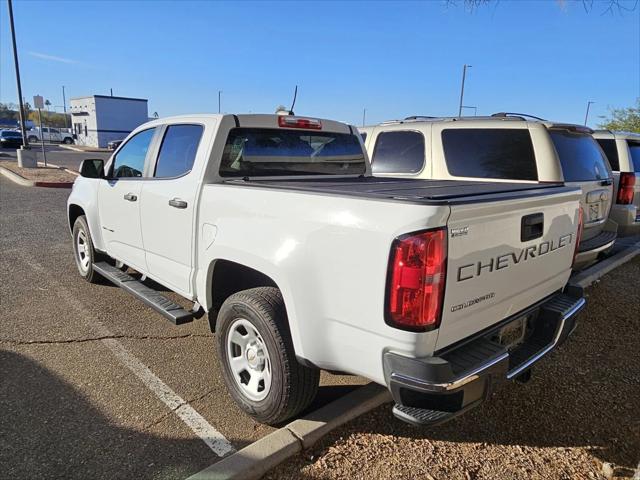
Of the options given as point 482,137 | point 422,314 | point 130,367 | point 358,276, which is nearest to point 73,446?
point 130,367

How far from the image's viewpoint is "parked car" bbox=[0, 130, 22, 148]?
122 ft

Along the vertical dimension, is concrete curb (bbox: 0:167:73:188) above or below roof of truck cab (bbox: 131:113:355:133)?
below

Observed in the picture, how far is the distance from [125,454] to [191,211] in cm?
160

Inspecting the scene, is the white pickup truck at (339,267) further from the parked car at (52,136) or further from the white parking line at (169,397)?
the parked car at (52,136)

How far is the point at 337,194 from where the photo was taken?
2.35 metres

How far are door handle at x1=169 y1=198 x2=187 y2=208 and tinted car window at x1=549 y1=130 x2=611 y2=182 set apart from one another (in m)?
3.73

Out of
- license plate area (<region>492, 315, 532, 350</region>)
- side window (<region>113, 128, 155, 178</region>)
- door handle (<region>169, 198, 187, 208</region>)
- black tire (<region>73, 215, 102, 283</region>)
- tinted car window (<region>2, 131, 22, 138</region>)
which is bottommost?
black tire (<region>73, 215, 102, 283</region>)

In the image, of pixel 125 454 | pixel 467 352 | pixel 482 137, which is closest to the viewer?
pixel 467 352

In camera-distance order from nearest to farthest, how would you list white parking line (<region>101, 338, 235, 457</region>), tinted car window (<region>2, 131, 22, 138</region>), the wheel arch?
white parking line (<region>101, 338, 235, 457</region>) < the wheel arch < tinted car window (<region>2, 131, 22, 138</region>)

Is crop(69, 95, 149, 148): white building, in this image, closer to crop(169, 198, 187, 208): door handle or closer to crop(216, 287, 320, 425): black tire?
crop(169, 198, 187, 208): door handle

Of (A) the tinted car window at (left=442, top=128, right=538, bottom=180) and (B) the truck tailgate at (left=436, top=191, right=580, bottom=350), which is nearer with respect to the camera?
(B) the truck tailgate at (left=436, top=191, right=580, bottom=350)

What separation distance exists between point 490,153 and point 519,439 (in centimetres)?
326

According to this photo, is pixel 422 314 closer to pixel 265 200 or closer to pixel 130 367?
pixel 265 200

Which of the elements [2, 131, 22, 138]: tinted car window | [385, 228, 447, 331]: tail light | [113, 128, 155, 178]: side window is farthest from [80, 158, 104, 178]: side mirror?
[2, 131, 22, 138]: tinted car window
